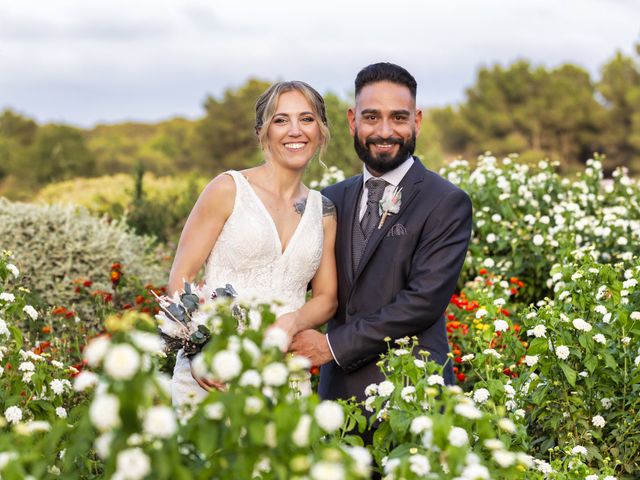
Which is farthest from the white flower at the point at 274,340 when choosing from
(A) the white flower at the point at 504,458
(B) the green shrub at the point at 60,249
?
(B) the green shrub at the point at 60,249

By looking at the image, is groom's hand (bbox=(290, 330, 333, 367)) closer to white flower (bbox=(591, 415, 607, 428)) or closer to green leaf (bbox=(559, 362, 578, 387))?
green leaf (bbox=(559, 362, 578, 387))

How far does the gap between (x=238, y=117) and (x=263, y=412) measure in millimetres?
35158

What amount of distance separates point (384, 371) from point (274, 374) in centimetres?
144

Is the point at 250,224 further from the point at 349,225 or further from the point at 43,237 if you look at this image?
the point at 43,237

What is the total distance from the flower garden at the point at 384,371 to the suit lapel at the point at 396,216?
1.66ft

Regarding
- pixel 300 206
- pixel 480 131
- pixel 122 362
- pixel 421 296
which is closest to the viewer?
pixel 122 362

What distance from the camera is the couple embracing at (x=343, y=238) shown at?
3609 millimetres

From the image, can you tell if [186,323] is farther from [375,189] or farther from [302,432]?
[302,432]

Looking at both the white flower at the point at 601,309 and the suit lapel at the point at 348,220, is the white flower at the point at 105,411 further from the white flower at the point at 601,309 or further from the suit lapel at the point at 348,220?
the white flower at the point at 601,309

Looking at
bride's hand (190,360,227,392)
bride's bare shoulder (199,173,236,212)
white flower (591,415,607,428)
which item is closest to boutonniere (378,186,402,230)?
bride's bare shoulder (199,173,236,212)

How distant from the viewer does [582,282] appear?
402cm

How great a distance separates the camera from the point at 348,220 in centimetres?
398

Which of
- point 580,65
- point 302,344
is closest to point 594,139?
point 580,65

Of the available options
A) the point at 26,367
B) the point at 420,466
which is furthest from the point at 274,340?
the point at 26,367
